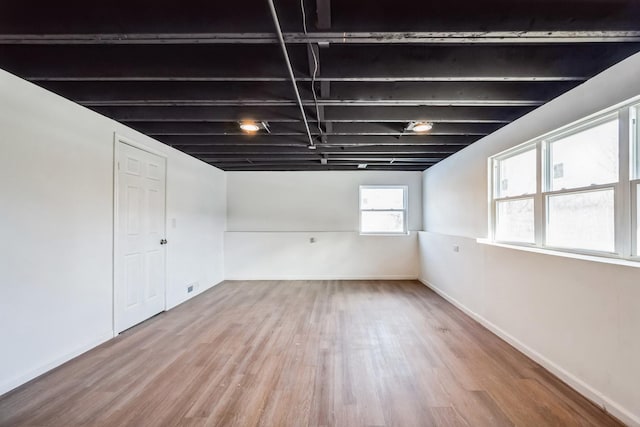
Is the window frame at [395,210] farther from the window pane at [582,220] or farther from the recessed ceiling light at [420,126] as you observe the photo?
the window pane at [582,220]

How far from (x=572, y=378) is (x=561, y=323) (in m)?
0.39

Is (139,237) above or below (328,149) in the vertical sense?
below

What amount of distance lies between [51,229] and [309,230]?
4037 millimetres

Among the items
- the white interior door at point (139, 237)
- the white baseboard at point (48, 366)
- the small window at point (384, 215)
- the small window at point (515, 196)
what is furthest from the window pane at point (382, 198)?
the white baseboard at point (48, 366)

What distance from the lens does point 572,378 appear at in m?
2.02

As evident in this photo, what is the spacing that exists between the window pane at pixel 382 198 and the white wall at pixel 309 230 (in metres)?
0.18

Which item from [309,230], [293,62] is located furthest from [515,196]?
[309,230]

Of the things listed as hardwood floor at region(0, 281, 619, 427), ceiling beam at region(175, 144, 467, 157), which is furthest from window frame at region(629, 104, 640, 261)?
ceiling beam at region(175, 144, 467, 157)

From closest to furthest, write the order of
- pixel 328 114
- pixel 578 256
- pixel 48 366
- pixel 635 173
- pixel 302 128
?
1. pixel 635 173
2. pixel 578 256
3. pixel 48 366
4. pixel 328 114
5. pixel 302 128

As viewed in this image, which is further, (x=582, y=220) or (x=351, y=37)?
(x=582, y=220)

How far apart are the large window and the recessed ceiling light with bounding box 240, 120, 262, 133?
283 centimetres

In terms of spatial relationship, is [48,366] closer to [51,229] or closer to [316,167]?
[51,229]

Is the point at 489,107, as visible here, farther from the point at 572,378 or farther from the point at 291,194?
the point at 291,194

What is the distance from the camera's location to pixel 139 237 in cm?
329
